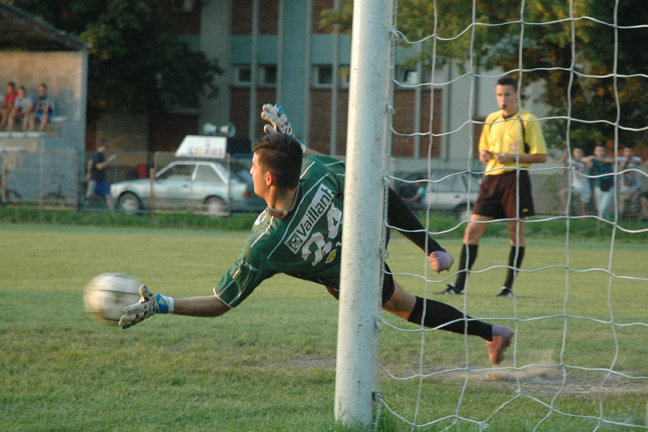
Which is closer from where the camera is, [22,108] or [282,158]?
[282,158]

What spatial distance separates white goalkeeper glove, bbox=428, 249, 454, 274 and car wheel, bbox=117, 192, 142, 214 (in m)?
16.5

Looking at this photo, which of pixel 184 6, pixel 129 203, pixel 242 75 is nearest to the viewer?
pixel 129 203

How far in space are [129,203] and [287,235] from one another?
17574 mm

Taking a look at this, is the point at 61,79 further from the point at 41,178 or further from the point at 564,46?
the point at 564,46

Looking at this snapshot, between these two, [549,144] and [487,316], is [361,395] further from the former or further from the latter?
[549,144]

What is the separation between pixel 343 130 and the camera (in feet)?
97.0

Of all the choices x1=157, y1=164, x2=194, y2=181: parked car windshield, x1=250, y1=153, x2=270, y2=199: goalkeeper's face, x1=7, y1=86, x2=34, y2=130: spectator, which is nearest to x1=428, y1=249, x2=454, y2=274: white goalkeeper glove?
x1=250, y1=153, x2=270, y2=199: goalkeeper's face

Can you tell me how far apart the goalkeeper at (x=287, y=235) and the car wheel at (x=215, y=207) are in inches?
600

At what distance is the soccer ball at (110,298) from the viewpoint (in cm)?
350

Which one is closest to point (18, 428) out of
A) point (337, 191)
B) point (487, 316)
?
point (337, 191)

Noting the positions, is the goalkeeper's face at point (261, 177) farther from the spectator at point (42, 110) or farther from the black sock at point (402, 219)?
the spectator at point (42, 110)

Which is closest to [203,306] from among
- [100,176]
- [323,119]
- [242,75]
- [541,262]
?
[541,262]

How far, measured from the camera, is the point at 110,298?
351 centimetres

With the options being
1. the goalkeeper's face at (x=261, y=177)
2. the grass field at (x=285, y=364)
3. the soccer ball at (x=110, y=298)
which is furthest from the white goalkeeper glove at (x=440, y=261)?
the soccer ball at (x=110, y=298)
